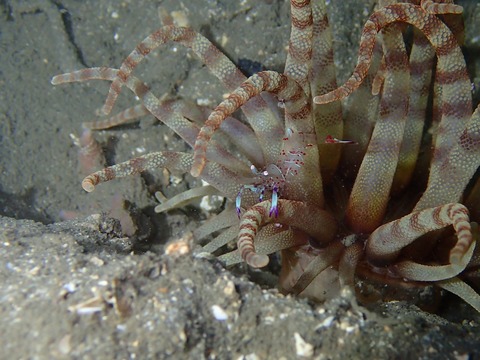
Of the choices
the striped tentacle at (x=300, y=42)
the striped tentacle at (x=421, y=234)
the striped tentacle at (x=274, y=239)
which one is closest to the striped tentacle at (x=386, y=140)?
the striped tentacle at (x=421, y=234)

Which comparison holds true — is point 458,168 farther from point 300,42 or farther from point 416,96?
point 300,42

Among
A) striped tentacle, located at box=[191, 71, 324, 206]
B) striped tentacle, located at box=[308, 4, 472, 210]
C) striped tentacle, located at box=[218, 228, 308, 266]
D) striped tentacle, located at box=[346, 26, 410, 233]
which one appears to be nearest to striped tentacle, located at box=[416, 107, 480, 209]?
striped tentacle, located at box=[308, 4, 472, 210]

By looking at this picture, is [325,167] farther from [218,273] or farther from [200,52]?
[218,273]

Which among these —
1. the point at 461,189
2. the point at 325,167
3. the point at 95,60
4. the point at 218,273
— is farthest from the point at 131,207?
the point at 461,189

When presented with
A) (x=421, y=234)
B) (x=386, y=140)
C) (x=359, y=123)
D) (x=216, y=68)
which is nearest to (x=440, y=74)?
(x=386, y=140)

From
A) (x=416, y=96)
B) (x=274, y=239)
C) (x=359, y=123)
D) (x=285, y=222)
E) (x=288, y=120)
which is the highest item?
(x=288, y=120)

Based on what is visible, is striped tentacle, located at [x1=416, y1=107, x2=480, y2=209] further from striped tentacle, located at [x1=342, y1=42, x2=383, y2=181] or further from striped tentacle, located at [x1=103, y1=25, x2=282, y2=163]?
striped tentacle, located at [x1=103, y1=25, x2=282, y2=163]
